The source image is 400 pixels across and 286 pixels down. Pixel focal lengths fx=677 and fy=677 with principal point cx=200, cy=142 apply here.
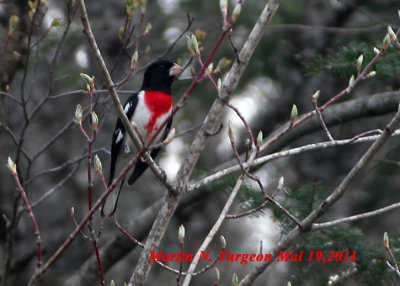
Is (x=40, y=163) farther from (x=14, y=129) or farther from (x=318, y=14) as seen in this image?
(x=318, y=14)

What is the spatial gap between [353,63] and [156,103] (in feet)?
4.14

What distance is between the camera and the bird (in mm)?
4227

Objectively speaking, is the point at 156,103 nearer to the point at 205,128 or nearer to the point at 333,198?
the point at 205,128

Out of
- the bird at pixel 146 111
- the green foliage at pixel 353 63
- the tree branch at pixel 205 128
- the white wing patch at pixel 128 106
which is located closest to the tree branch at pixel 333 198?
the tree branch at pixel 205 128

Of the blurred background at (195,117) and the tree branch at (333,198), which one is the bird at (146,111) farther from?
the tree branch at (333,198)

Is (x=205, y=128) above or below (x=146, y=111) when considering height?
below

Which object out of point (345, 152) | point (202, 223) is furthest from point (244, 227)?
point (345, 152)

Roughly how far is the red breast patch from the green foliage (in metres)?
0.93

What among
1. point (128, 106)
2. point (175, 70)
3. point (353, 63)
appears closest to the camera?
point (353, 63)

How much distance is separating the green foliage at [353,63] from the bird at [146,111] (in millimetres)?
870

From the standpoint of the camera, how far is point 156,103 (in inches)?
171

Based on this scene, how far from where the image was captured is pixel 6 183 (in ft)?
21.6

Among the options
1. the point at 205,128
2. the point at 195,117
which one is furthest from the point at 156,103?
the point at 195,117

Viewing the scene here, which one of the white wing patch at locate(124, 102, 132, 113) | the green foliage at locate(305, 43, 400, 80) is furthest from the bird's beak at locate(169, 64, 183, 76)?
the green foliage at locate(305, 43, 400, 80)
